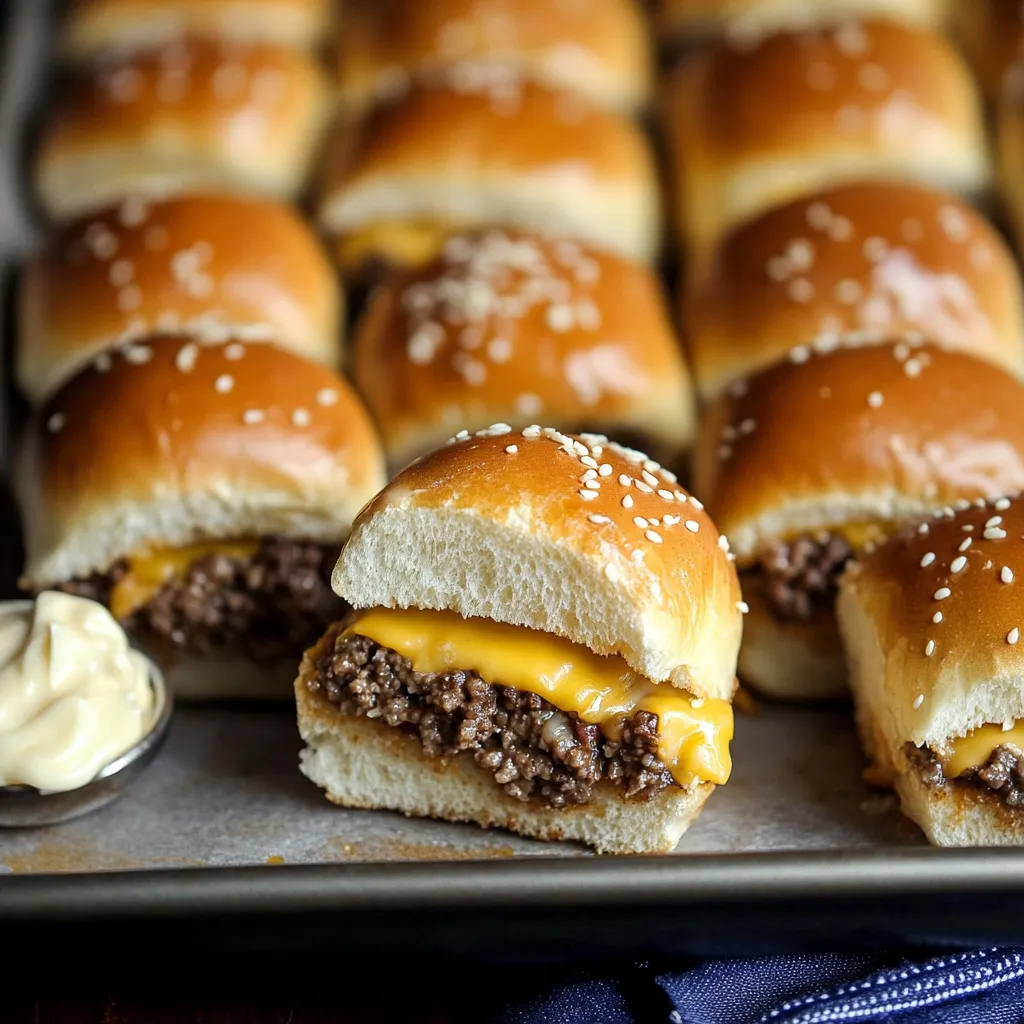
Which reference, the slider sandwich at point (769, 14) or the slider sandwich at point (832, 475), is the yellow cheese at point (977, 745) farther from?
the slider sandwich at point (769, 14)

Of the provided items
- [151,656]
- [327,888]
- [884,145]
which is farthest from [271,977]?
[884,145]

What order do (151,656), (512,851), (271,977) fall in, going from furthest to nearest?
(151,656)
(512,851)
(271,977)

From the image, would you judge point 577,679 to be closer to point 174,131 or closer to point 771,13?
point 174,131

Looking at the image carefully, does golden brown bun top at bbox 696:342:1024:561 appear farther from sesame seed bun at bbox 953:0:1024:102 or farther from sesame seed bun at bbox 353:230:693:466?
sesame seed bun at bbox 953:0:1024:102

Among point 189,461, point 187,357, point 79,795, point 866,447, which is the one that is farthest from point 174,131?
point 866,447

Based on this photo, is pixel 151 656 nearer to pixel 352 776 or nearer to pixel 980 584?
pixel 352 776

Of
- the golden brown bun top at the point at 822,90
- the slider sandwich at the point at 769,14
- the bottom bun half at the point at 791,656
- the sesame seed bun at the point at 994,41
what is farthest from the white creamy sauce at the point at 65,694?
the sesame seed bun at the point at 994,41
